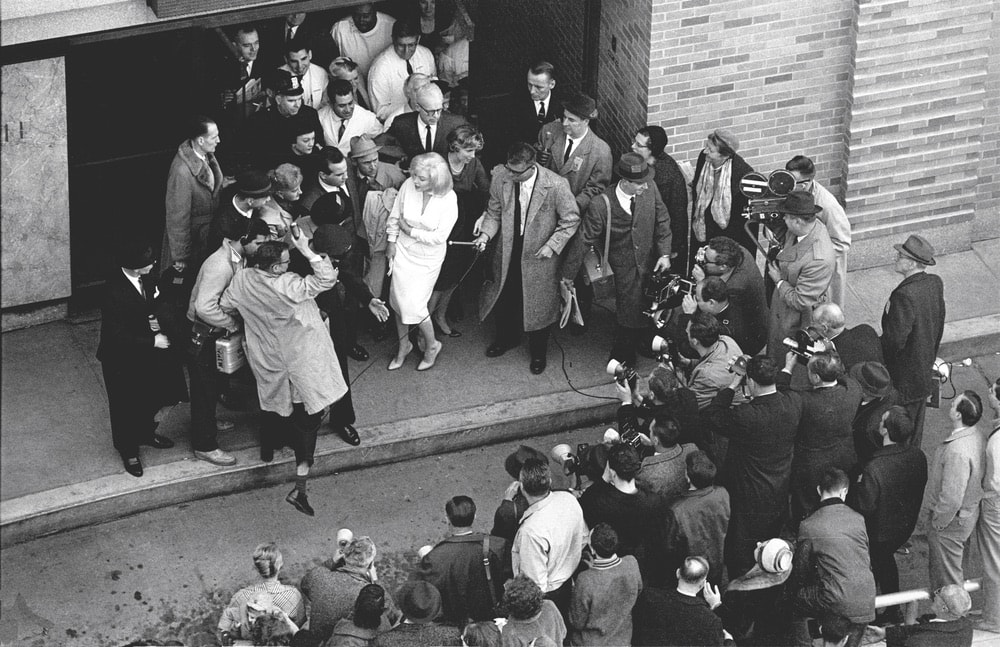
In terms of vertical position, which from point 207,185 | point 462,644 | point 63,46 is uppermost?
point 63,46

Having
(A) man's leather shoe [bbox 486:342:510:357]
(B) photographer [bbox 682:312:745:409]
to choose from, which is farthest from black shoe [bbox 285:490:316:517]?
(B) photographer [bbox 682:312:745:409]

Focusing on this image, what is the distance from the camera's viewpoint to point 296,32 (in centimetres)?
1251

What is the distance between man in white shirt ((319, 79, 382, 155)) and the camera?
1159cm

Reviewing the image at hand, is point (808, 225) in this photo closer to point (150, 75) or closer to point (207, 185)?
point (207, 185)

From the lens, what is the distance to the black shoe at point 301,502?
34.8 feet

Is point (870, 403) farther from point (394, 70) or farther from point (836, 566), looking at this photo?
point (394, 70)

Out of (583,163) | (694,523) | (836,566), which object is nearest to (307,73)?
(583,163)

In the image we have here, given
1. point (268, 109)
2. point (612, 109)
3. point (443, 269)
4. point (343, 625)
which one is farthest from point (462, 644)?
point (612, 109)

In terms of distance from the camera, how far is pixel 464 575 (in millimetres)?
8820

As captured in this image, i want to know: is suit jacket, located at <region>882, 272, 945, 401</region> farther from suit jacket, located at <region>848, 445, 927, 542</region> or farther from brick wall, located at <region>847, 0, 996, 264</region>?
brick wall, located at <region>847, 0, 996, 264</region>

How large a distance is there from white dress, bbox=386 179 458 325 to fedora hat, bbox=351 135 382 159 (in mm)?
356

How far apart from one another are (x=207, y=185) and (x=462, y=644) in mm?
4128

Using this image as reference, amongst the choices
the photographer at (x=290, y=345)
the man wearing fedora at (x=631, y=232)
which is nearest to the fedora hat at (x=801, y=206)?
the man wearing fedora at (x=631, y=232)

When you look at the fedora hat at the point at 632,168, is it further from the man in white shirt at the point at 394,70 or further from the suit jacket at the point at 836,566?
the suit jacket at the point at 836,566
